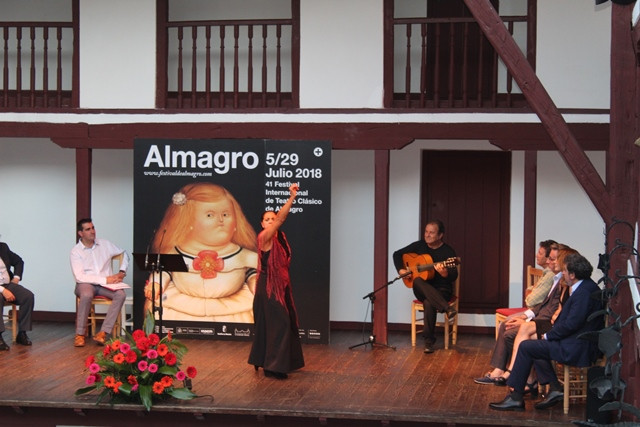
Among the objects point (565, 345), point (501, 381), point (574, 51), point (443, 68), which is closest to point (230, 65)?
point (443, 68)

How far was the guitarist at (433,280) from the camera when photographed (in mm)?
10242

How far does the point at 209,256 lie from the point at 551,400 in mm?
4026

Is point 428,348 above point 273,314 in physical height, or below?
below

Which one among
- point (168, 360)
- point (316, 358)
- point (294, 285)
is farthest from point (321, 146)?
point (168, 360)

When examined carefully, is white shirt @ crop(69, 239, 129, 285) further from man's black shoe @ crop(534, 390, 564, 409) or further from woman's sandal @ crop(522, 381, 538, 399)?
man's black shoe @ crop(534, 390, 564, 409)

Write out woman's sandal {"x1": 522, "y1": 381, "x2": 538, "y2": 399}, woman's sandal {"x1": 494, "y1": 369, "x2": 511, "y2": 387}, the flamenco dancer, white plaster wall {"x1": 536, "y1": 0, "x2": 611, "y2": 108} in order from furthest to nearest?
white plaster wall {"x1": 536, "y1": 0, "x2": 611, "y2": 108}
the flamenco dancer
woman's sandal {"x1": 494, "y1": 369, "x2": 511, "y2": 387}
woman's sandal {"x1": 522, "y1": 381, "x2": 538, "y2": 399}

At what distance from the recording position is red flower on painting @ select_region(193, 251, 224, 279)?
10609mm

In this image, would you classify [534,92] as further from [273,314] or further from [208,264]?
[208,264]

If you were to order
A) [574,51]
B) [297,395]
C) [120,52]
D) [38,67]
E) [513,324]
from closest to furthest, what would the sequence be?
1. [297,395]
2. [513,324]
3. [574,51]
4. [120,52]
5. [38,67]

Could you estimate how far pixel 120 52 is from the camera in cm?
1098

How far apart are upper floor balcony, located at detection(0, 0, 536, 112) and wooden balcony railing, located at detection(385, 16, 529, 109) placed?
0.01 m

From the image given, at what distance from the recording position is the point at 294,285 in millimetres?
10453

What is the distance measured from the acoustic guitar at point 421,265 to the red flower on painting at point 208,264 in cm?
186

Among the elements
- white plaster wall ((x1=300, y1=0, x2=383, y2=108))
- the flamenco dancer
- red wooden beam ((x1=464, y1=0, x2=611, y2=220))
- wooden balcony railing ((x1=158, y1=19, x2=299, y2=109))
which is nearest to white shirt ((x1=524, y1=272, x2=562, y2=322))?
red wooden beam ((x1=464, y1=0, x2=611, y2=220))
